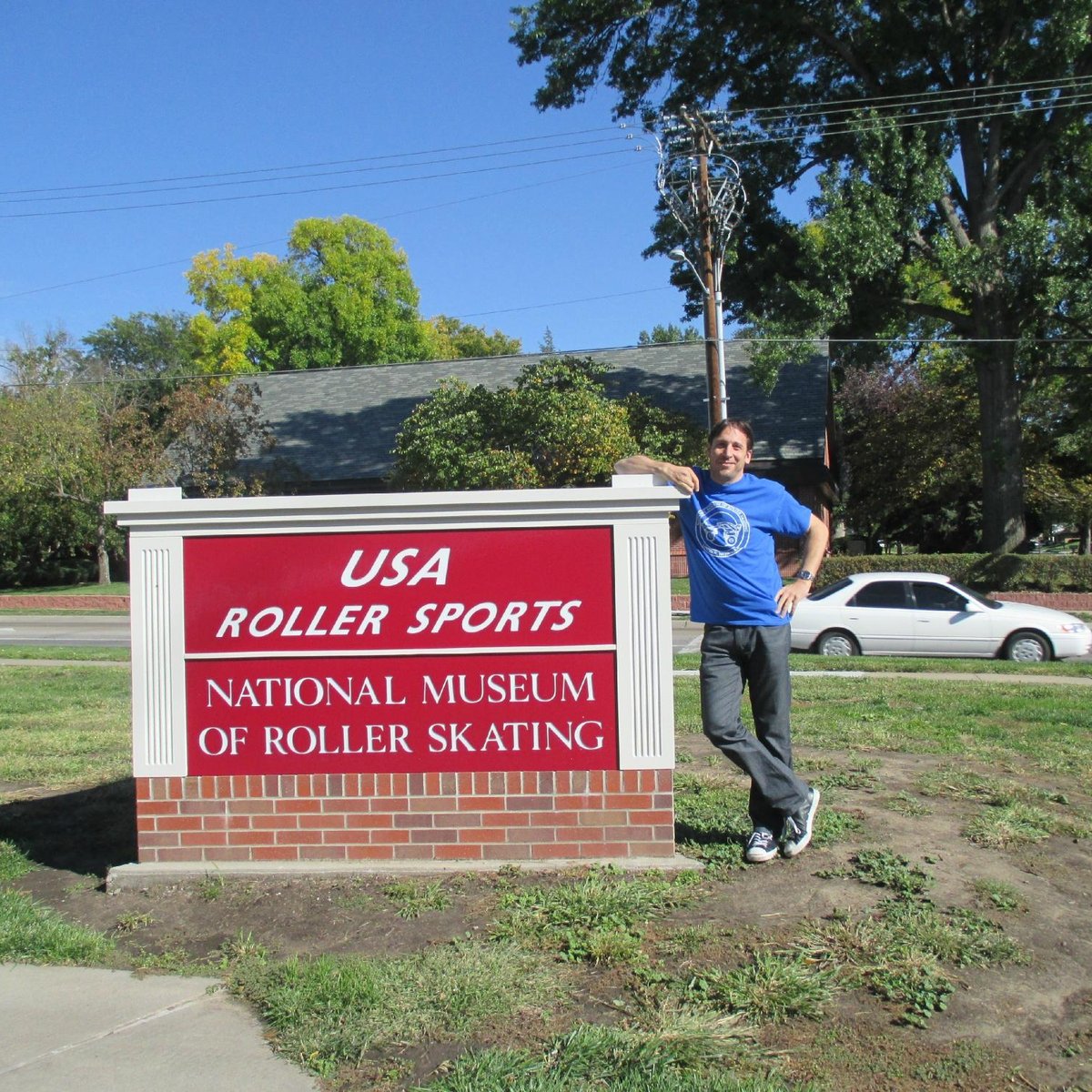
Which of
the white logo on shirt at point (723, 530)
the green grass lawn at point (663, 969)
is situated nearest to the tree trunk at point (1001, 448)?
the green grass lawn at point (663, 969)

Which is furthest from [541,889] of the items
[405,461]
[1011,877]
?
[405,461]

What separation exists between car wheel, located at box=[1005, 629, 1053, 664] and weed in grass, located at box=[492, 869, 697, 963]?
1159 cm

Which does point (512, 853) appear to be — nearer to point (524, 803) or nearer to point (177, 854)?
point (524, 803)

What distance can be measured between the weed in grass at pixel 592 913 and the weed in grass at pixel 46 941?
1417 millimetres

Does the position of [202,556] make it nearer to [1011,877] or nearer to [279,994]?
[279,994]

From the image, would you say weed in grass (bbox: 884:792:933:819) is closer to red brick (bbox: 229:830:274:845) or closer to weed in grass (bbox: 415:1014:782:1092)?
weed in grass (bbox: 415:1014:782:1092)

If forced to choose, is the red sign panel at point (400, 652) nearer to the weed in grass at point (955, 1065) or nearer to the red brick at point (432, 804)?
the red brick at point (432, 804)

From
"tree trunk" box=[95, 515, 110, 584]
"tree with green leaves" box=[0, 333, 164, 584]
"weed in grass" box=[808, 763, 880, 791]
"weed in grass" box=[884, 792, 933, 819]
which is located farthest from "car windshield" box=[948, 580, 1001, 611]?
"tree trunk" box=[95, 515, 110, 584]

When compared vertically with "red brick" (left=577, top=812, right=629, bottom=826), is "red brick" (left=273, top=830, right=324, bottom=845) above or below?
below

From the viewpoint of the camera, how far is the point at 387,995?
3.44 meters

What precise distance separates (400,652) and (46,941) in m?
1.65

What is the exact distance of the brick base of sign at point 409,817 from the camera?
181 inches

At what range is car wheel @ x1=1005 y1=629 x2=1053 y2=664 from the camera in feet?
47.8

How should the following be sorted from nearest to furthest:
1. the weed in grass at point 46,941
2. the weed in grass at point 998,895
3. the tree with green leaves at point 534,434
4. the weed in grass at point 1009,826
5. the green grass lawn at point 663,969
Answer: the green grass lawn at point 663,969, the weed in grass at point 46,941, the weed in grass at point 998,895, the weed in grass at point 1009,826, the tree with green leaves at point 534,434
